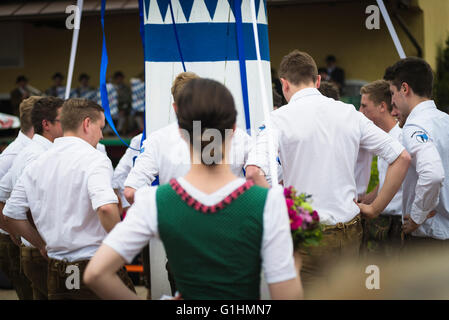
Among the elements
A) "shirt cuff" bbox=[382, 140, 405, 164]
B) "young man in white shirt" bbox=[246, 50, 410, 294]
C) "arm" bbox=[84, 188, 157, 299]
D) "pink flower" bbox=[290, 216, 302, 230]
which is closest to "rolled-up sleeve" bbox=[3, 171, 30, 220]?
"young man in white shirt" bbox=[246, 50, 410, 294]

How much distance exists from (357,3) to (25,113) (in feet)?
32.4

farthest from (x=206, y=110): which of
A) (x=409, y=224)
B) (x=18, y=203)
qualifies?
(x=409, y=224)

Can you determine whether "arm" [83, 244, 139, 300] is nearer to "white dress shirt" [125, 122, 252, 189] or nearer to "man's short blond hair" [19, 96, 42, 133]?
"white dress shirt" [125, 122, 252, 189]

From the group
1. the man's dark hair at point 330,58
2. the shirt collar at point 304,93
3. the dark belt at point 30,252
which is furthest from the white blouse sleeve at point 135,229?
the man's dark hair at point 330,58

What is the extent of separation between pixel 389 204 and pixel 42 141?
2.41 m

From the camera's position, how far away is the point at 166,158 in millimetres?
3131

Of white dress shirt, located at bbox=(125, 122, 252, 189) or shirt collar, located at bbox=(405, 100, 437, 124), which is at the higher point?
shirt collar, located at bbox=(405, 100, 437, 124)

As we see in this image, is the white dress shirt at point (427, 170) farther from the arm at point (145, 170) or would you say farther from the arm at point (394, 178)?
the arm at point (145, 170)

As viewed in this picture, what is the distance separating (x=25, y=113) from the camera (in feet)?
14.5

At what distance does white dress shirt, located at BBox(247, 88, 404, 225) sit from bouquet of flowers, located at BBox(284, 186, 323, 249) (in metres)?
0.80

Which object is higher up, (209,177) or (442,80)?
(442,80)

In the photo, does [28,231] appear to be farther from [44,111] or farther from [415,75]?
[415,75]

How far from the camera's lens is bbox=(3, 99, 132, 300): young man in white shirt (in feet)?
9.78
